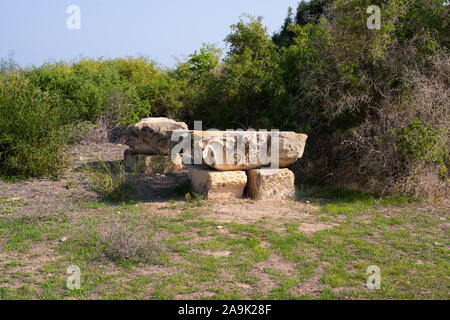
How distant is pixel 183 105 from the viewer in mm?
14008

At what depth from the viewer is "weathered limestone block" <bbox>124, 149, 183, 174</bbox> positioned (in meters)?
9.20

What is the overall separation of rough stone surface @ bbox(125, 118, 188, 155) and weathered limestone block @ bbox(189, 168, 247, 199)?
81.5 inches

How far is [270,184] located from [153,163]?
2994 millimetres

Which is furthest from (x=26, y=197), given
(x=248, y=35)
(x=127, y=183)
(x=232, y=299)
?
(x=248, y=35)

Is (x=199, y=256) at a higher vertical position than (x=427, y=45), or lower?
lower

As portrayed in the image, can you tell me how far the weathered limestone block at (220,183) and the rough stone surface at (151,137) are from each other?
207 cm

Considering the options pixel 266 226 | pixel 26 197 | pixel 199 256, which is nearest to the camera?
pixel 199 256

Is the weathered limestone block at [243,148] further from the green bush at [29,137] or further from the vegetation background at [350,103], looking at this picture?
the green bush at [29,137]

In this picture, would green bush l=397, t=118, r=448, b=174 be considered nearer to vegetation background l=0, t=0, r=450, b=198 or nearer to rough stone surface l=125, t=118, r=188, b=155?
vegetation background l=0, t=0, r=450, b=198

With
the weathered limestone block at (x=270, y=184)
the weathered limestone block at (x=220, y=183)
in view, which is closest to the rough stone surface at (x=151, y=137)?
the weathered limestone block at (x=220, y=183)

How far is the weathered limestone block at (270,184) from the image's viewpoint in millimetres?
7234
